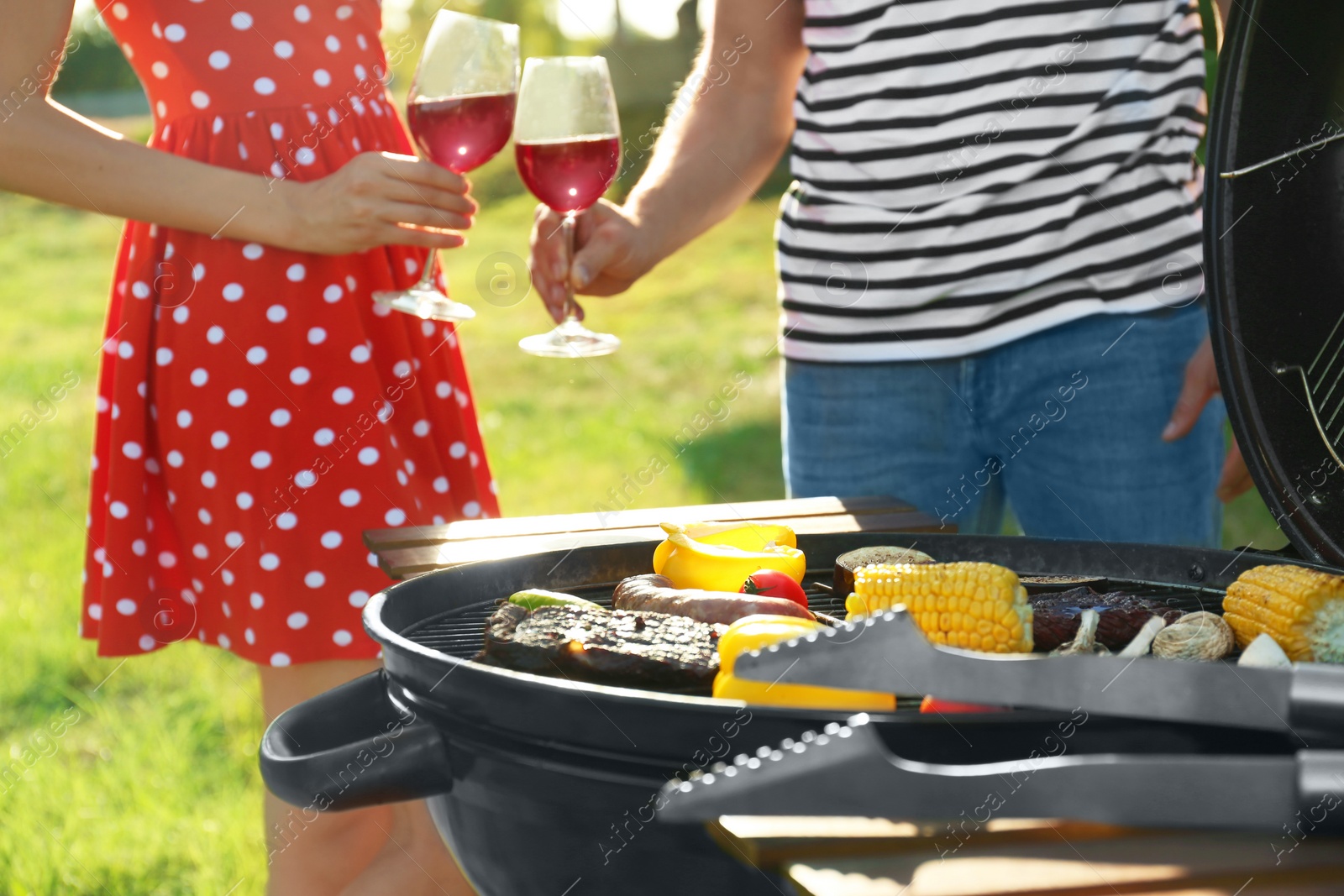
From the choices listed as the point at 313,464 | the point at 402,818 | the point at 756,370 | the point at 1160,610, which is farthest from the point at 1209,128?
the point at 756,370

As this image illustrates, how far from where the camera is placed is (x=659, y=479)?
572cm

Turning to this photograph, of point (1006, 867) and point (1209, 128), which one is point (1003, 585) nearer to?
point (1006, 867)

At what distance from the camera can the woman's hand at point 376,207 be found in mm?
1702

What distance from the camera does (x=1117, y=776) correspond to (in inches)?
27.6

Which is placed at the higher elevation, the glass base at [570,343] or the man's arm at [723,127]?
the man's arm at [723,127]

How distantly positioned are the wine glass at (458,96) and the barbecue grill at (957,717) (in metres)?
0.63

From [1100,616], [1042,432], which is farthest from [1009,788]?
[1042,432]

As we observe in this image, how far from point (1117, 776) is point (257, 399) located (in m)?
1.46

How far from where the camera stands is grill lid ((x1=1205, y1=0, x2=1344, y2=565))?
1145mm

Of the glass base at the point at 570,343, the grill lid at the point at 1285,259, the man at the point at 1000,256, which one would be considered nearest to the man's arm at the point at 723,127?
the man at the point at 1000,256

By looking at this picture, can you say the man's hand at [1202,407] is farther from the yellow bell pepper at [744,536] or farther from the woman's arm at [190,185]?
the woman's arm at [190,185]

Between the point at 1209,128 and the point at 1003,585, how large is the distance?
1.58ft

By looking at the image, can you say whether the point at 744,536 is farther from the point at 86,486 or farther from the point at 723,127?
the point at 86,486

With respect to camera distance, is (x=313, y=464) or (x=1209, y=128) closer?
(x=1209, y=128)
